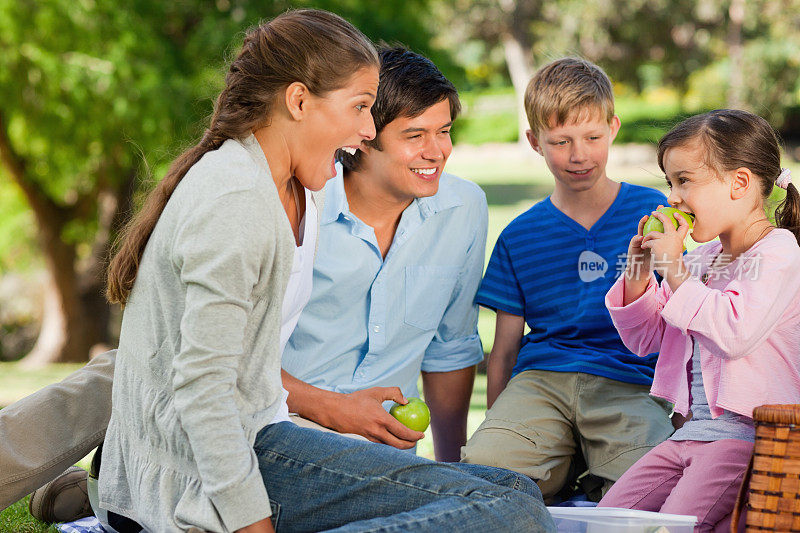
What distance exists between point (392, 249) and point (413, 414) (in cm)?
77

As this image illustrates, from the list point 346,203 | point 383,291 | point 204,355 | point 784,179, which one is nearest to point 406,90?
point 346,203

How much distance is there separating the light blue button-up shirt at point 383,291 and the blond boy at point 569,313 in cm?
26

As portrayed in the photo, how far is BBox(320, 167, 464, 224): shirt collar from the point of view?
12.3ft

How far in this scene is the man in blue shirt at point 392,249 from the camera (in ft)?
12.1

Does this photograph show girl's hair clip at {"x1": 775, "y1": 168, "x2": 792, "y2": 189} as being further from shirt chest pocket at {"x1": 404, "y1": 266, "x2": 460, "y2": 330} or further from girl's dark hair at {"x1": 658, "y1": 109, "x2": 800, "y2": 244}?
shirt chest pocket at {"x1": 404, "y1": 266, "x2": 460, "y2": 330}

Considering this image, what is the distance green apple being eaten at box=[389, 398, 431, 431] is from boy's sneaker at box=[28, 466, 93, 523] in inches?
48.6

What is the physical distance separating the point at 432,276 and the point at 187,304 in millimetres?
1613

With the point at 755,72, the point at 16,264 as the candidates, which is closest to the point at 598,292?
the point at 16,264

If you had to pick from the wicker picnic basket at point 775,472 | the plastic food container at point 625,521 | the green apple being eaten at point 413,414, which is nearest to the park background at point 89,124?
the green apple being eaten at point 413,414

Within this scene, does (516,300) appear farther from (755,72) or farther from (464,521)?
(755,72)

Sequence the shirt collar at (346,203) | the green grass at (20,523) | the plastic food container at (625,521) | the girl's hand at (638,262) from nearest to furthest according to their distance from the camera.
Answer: the plastic food container at (625,521) → the girl's hand at (638,262) → the green grass at (20,523) → the shirt collar at (346,203)

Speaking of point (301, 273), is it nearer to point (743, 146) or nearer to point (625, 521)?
point (625, 521)

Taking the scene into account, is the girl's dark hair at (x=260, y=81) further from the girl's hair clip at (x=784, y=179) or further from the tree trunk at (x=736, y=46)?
the tree trunk at (x=736, y=46)

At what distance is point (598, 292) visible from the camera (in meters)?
3.83
